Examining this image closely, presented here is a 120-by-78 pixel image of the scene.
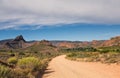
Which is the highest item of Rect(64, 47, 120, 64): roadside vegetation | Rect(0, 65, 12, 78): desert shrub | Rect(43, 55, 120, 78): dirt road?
Rect(0, 65, 12, 78): desert shrub

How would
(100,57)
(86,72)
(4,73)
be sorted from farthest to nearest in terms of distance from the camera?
(100,57) → (86,72) → (4,73)

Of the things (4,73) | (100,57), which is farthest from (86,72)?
(100,57)

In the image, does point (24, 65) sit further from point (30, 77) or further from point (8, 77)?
point (8, 77)

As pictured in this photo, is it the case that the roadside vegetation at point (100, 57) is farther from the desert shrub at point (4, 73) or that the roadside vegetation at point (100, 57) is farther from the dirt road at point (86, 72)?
the desert shrub at point (4, 73)

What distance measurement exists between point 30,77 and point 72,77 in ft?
11.0

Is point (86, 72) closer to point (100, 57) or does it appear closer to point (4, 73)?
point (4, 73)

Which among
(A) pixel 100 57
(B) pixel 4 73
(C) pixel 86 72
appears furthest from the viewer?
(A) pixel 100 57

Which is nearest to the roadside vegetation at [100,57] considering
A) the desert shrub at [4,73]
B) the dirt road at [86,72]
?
the dirt road at [86,72]

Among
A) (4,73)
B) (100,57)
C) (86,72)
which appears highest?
(4,73)

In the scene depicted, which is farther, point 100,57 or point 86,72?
point 100,57

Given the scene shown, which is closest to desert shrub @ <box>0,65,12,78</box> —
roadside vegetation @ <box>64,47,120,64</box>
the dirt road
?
the dirt road

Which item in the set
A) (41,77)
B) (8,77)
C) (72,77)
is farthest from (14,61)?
(8,77)

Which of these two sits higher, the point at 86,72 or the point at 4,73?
the point at 4,73

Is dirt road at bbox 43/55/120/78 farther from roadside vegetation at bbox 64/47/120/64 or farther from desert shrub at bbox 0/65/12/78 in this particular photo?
roadside vegetation at bbox 64/47/120/64
